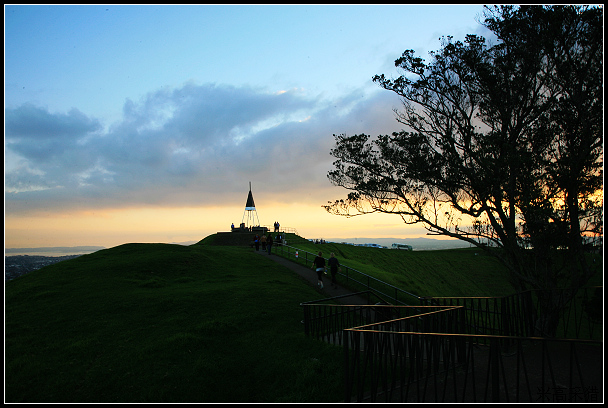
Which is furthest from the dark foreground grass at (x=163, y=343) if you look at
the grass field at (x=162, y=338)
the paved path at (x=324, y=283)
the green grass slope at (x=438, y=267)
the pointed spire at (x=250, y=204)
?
the pointed spire at (x=250, y=204)

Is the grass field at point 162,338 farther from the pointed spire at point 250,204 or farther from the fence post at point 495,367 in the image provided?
the pointed spire at point 250,204

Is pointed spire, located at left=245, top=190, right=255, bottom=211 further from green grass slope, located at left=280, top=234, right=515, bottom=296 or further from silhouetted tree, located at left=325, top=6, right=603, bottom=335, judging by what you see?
silhouetted tree, located at left=325, top=6, right=603, bottom=335

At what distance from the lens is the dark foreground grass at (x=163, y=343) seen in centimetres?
922

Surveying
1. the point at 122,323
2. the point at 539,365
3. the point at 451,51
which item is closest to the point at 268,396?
the point at 539,365

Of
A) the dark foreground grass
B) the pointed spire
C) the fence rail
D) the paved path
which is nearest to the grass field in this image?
the dark foreground grass

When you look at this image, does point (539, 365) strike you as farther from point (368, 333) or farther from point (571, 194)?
point (571, 194)

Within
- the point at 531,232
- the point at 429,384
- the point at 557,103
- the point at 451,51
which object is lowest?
the point at 429,384

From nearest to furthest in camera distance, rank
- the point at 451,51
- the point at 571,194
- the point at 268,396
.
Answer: the point at 268,396 → the point at 571,194 → the point at 451,51

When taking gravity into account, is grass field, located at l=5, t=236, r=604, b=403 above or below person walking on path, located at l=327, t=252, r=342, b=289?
below

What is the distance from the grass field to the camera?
9242 millimetres

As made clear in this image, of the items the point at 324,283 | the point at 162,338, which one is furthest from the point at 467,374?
the point at 324,283

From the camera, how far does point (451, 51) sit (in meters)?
17.2

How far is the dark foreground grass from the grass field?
33mm

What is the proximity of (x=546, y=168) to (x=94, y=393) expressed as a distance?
14.7 metres
